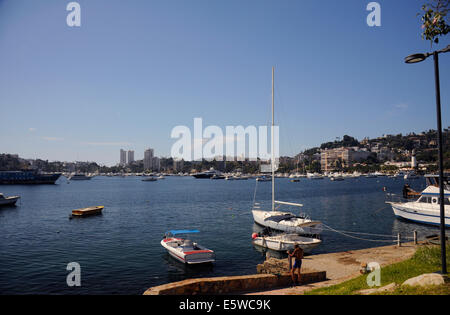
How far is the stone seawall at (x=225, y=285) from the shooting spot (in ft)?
37.9

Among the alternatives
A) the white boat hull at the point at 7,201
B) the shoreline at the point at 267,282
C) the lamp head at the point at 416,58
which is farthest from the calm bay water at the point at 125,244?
the lamp head at the point at 416,58

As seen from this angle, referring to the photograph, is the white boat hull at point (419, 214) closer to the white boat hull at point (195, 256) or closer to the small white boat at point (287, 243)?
the small white boat at point (287, 243)

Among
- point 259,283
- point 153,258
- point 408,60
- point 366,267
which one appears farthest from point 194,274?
point 408,60

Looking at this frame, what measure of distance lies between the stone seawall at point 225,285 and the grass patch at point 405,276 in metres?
2.33

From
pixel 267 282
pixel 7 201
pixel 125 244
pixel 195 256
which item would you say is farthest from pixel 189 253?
pixel 7 201

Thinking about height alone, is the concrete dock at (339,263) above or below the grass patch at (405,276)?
below

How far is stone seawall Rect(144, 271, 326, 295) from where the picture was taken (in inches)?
455

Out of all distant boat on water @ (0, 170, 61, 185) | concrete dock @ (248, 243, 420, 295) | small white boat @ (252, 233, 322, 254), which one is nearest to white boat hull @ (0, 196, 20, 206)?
small white boat @ (252, 233, 322, 254)

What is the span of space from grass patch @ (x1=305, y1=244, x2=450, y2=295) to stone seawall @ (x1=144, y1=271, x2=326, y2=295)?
7.64 ft

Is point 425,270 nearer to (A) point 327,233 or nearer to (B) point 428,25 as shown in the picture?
(B) point 428,25

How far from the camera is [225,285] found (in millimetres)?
12797

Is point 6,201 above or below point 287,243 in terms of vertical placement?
below

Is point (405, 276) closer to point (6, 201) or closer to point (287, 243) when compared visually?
point (287, 243)

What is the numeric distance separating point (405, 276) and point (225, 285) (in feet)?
25.0
